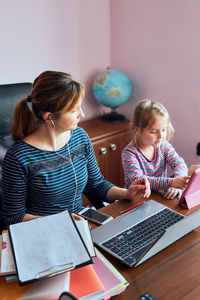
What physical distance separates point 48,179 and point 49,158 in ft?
0.27

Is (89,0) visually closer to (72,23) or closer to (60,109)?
(72,23)

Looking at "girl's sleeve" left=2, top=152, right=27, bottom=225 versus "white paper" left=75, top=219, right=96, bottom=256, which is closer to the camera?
"white paper" left=75, top=219, right=96, bottom=256

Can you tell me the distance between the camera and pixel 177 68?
2109 millimetres

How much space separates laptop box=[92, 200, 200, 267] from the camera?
2.97 feet

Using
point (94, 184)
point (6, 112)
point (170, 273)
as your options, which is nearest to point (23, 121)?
point (6, 112)

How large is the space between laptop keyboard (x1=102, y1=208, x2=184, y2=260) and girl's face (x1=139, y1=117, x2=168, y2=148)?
502mm

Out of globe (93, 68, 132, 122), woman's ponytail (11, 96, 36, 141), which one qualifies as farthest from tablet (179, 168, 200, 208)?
globe (93, 68, 132, 122)

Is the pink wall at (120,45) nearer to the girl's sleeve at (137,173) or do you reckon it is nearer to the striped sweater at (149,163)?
the striped sweater at (149,163)

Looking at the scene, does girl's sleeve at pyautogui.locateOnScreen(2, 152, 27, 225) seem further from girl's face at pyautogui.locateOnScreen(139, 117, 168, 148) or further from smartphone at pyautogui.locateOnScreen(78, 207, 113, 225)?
girl's face at pyautogui.locateOnScreen(139, 117, 168, 148)

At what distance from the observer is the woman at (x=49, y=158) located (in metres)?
1.18

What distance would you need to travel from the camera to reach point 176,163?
1.60m

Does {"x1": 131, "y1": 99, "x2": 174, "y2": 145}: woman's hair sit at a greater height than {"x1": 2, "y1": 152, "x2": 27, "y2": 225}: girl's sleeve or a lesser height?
greater

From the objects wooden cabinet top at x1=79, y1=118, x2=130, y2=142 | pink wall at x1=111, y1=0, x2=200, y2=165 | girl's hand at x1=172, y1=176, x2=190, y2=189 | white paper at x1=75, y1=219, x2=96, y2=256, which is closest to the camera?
white paper at x1=75, y1=219, x2=96, y2=256

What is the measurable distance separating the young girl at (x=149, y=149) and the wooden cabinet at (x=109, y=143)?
2.05ft
